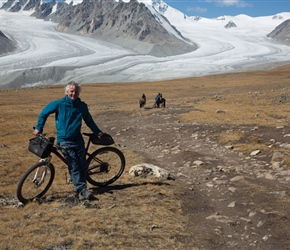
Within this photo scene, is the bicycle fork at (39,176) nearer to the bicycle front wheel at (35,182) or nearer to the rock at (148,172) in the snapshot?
the bicycle front wheel at (35,182)

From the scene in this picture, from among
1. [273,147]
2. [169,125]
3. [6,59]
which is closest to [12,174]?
[273,147]

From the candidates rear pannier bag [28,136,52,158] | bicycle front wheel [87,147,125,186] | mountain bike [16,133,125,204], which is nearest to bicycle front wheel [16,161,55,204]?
mountain bike [16,133,125,204]

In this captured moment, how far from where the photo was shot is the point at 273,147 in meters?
12.9

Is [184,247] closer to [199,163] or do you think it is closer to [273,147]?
[199,163]

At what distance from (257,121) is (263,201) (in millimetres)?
12395

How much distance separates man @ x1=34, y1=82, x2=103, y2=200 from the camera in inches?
285

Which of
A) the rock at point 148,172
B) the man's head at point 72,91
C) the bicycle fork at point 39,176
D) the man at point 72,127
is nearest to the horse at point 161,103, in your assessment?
the rock at point 148,172

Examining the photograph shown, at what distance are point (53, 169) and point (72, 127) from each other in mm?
1354

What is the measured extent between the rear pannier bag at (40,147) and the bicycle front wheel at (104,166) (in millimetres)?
1289

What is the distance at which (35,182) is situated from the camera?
7.55 meters

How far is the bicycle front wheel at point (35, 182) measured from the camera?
24.0 feet

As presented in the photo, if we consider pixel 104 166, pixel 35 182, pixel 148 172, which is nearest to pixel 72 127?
pixel 35 182

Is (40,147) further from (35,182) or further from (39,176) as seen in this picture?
(35,182)

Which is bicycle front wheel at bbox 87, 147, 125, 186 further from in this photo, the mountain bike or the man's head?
the man's head
